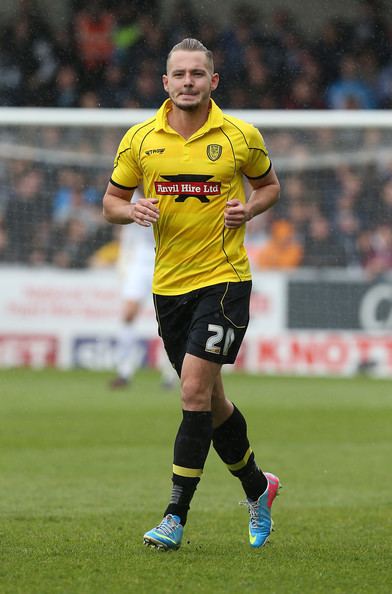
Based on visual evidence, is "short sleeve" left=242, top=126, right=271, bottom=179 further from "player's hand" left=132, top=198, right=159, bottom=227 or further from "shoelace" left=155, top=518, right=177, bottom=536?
"shoelace" left=155, top=518, right=177, bottom=536

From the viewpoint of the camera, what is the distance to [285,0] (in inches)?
640

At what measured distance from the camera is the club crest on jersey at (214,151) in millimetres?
5734

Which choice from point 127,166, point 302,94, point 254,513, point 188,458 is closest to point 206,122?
point 127,166

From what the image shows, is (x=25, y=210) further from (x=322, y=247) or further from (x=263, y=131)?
(x=322, y=247)

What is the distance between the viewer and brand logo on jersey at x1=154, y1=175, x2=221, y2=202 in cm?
569

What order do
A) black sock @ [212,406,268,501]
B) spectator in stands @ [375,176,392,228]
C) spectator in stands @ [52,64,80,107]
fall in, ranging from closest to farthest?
1. black sock @ [212,406,268,501]
2. spectator in stands @ [52,64,80,107]
3. spectator in stands @ [375,176,392,228]

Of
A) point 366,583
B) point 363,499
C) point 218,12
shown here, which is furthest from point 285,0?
point 366,583

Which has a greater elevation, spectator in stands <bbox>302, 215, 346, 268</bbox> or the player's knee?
spectator in stands <bbox>302, 215, 346, 268</bbox>

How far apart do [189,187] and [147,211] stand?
24cm

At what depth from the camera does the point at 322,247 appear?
16656 millimetres

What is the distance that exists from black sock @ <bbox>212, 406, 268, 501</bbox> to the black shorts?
1.19 feet

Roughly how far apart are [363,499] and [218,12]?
34.2ft

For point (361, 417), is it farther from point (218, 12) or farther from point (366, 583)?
point (366, 583)

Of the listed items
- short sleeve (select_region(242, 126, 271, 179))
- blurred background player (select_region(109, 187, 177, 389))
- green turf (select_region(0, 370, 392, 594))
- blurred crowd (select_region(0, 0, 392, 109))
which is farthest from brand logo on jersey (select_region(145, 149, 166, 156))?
blurred background player (select_region(109, 187, 177, 389))
